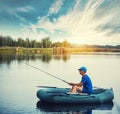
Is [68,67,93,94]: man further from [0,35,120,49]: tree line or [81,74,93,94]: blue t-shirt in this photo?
[0,35,120,49]: tree line

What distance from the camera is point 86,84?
407 inches

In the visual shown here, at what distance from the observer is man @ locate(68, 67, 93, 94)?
10.2 m

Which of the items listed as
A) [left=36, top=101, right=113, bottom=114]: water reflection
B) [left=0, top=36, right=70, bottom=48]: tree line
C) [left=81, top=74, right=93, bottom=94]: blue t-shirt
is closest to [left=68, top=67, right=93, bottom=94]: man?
[left=81, top=74, right=93, bottom=94]: blue t-shirt

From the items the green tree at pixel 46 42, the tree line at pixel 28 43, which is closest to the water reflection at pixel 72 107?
the tree line at pixel 28 43

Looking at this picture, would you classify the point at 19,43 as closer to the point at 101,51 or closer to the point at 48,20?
the point at 48,20

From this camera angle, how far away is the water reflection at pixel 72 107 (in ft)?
32.2

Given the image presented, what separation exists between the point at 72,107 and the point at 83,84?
639 mm

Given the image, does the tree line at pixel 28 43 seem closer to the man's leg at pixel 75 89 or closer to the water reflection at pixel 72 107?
the man's leg at pixel 75 89

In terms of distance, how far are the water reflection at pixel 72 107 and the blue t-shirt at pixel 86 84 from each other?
37cm

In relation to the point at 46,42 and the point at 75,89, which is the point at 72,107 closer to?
the point at 75,89

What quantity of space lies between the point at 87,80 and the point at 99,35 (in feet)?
87.8

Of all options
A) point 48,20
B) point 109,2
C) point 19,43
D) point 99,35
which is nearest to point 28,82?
point 109,2

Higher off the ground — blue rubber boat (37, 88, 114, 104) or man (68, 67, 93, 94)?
man (68, 67, 93, 94)

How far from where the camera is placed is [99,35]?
3675 cm
